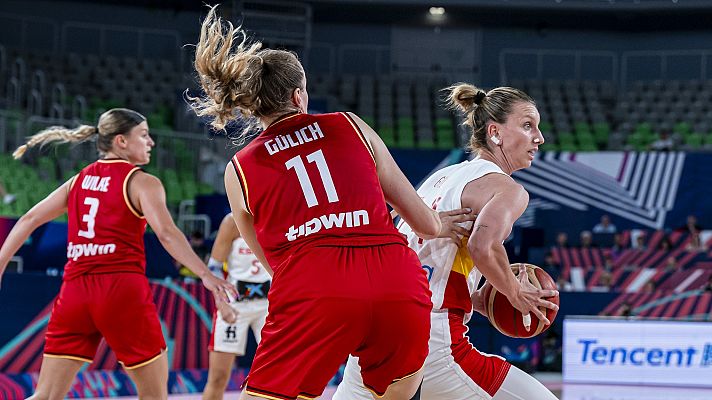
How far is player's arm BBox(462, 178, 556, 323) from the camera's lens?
3.10 meters

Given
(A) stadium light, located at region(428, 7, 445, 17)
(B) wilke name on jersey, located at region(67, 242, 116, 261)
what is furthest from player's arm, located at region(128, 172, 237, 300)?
(A) stadium light, located at region(428, 7, 445, 17)

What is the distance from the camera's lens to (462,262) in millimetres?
3299

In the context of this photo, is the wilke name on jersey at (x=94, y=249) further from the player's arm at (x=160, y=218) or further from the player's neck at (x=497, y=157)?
the player's neck at (x=497, y=157)

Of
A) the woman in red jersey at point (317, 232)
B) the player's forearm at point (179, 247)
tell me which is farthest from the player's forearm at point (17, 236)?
the woman in red jersey at point (317, 232)

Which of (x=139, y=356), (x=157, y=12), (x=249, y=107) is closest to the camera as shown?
(x=249, y=107)

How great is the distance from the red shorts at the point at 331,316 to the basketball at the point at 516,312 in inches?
32.4

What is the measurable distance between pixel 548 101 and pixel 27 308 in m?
14.6

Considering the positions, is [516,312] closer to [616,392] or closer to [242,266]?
[242,266]

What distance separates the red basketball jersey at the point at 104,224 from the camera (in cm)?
448

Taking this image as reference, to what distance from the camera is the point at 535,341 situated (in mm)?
11031

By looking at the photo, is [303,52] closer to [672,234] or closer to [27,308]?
[672,234]

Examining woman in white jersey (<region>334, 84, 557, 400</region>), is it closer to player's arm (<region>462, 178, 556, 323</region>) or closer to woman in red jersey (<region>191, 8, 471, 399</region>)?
player's arm (<region>462, 178, 556, 323</region>)

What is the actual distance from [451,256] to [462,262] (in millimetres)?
64

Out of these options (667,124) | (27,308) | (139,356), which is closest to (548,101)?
(667,124)
